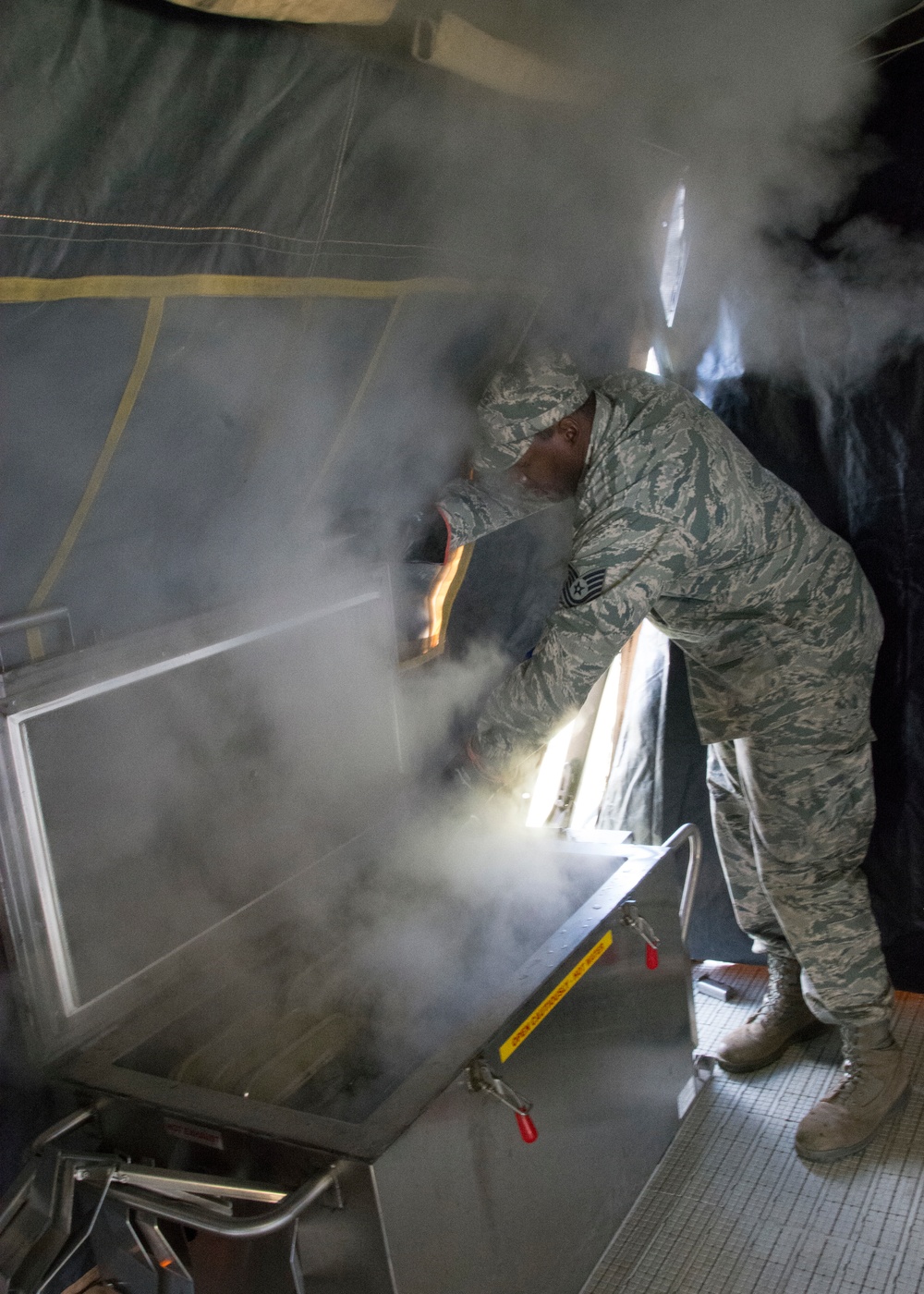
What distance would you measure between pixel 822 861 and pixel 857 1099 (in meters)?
0.50

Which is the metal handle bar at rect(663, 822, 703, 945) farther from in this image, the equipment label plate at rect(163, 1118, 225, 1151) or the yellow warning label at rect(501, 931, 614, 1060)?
the equipment label plate at rect(163, 1118, 225, 1151)

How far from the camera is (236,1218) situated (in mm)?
1249

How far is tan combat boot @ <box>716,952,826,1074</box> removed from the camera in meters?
2.45

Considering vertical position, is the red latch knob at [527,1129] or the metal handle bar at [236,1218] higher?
the metal handle bar at [236,1218]

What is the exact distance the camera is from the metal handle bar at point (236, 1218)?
47.9 inches

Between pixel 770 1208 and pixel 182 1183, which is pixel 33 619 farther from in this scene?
pixel 770 1208

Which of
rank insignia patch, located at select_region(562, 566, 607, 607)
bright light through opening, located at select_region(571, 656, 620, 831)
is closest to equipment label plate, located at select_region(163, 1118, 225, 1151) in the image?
rank insignia patch, located at select_region(562, 566, 607, 607)

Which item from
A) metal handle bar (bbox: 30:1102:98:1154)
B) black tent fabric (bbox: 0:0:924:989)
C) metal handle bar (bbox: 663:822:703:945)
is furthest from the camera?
metal handle bar (bbox: 663:822:703:945)

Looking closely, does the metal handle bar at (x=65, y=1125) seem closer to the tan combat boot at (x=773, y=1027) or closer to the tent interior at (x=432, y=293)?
the tent interior at (x=432, y=293)

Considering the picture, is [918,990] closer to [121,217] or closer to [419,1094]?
[419,1094]

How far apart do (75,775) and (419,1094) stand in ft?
2.24

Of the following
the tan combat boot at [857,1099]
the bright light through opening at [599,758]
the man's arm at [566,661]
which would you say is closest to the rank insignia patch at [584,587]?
the man's arm at [566,661]

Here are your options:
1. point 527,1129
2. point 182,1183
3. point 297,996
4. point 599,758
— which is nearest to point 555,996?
point 527,1129

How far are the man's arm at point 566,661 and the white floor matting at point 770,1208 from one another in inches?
36.9
